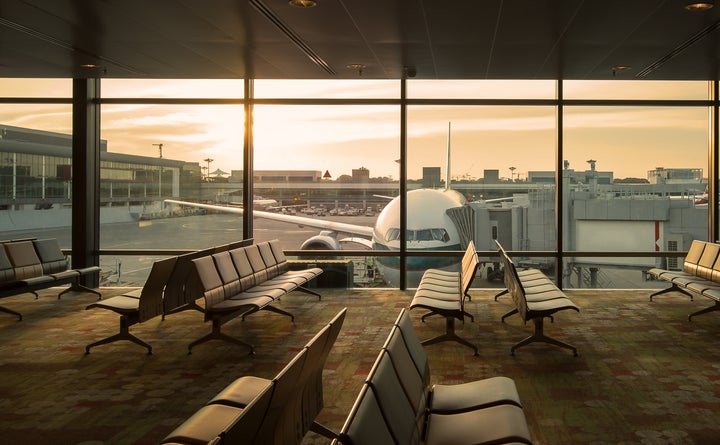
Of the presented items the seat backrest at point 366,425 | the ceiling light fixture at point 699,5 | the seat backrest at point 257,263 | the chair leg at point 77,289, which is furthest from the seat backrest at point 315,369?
the chair leg at point 77,289

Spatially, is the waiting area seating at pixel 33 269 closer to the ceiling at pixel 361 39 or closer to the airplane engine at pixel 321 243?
the ceiling at pixel 361 39

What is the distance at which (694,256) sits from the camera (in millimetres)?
7055

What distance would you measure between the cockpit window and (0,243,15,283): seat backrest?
4853 millimetres

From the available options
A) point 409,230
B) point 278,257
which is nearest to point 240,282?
point 278,257

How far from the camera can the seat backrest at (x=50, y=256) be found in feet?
23.8

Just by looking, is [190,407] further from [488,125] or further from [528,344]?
[488,125]

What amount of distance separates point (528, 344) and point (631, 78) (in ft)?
13.8

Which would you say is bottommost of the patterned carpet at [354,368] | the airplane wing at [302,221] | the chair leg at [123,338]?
the patterned carpet at [354,368]

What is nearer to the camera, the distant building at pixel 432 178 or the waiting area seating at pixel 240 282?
the waiting area seating at pixel 240 282

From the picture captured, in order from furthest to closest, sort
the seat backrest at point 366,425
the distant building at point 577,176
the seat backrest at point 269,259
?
1. the distant building at point 577,176
2. the seat backrest at point 269,259
3. the seat backrest at point 366,425

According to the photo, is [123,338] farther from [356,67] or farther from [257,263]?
[356,67]

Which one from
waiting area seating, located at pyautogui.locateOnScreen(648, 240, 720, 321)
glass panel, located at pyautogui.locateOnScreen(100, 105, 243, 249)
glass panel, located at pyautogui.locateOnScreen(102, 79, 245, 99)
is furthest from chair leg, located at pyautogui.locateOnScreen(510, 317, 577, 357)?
glass panel, located at pyautogui.locateOnScreen(102, 79, 245, 99)

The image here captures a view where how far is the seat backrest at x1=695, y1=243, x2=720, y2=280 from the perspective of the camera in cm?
655

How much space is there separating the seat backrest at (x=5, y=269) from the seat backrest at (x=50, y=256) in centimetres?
58
